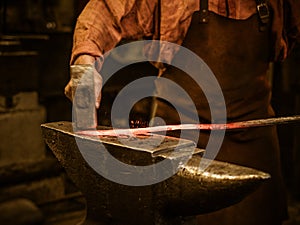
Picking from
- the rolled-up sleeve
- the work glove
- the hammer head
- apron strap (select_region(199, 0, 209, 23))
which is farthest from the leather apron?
the hammer head

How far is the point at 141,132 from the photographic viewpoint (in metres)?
1.92

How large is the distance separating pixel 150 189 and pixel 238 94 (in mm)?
1160

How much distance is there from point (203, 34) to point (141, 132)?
937 millimetres

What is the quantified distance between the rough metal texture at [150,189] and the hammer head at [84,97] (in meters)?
0.07

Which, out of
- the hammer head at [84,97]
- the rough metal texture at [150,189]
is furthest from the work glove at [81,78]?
the rough metal texture at [150,189]

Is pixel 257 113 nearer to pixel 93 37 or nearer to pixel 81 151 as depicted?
pixel 93 37

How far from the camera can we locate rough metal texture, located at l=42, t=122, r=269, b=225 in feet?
5.19

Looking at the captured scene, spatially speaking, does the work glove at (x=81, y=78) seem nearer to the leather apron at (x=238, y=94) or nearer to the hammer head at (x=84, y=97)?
the hammer head at (x=84, y=97)

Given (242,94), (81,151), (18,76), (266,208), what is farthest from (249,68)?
(18,76)

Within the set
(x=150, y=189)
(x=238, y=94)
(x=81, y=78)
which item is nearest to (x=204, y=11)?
(x=238, y=94)

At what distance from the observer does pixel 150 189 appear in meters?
1.71

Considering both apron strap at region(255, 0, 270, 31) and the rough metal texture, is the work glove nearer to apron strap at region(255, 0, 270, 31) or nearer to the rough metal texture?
the rough metal texture

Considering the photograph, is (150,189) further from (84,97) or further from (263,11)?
(263,11)

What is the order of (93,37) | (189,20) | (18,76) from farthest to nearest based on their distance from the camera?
(18,76)
(189,20)
(93,37)
